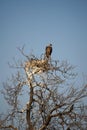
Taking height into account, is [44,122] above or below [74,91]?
below

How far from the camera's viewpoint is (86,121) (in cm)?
1070

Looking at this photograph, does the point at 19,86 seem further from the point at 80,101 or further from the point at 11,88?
the point at 80,101

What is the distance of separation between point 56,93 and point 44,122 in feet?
4.64

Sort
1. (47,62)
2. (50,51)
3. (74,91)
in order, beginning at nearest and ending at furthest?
(47,62) → (74,91) → (50,51)

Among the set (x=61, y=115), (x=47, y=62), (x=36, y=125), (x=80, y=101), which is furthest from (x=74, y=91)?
(x=36, y=125)

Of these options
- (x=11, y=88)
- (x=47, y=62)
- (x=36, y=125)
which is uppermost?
(x=47, y=62)

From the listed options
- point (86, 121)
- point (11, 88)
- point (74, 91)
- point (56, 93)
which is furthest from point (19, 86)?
point (86, 121)

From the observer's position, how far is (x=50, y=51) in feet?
37.8

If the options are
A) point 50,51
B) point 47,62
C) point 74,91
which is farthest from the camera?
point 50,51

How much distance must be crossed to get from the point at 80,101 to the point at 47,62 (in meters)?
2.33

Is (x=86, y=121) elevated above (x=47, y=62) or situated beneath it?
situated beneath

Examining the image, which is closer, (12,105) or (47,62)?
(47,62)

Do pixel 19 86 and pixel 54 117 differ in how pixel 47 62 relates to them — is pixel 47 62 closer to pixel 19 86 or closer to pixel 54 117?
pixel 19 86

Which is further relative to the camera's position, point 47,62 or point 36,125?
point 36,125
